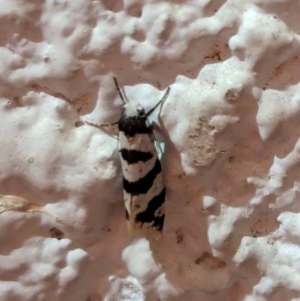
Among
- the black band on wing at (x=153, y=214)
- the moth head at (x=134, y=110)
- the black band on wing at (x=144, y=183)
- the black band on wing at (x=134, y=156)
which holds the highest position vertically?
the moth head at (x=134, y=110)

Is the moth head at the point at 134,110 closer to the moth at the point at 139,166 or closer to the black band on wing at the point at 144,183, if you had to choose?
the moth at the point at 139,166

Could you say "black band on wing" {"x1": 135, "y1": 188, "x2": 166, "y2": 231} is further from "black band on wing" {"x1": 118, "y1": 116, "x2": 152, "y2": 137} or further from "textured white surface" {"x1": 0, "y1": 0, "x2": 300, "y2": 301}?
"black band on wing" {"x1": 118, "y1": 116, "x2": 152, "y2": 137}

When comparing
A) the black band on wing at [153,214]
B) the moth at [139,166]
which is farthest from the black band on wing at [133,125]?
the black band on wing at [153,214]

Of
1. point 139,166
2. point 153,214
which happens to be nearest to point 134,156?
point 139,166

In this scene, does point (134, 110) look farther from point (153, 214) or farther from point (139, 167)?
point (153, 214)

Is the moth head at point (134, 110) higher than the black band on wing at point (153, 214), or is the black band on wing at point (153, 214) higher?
the moth head at point (134, 110)
